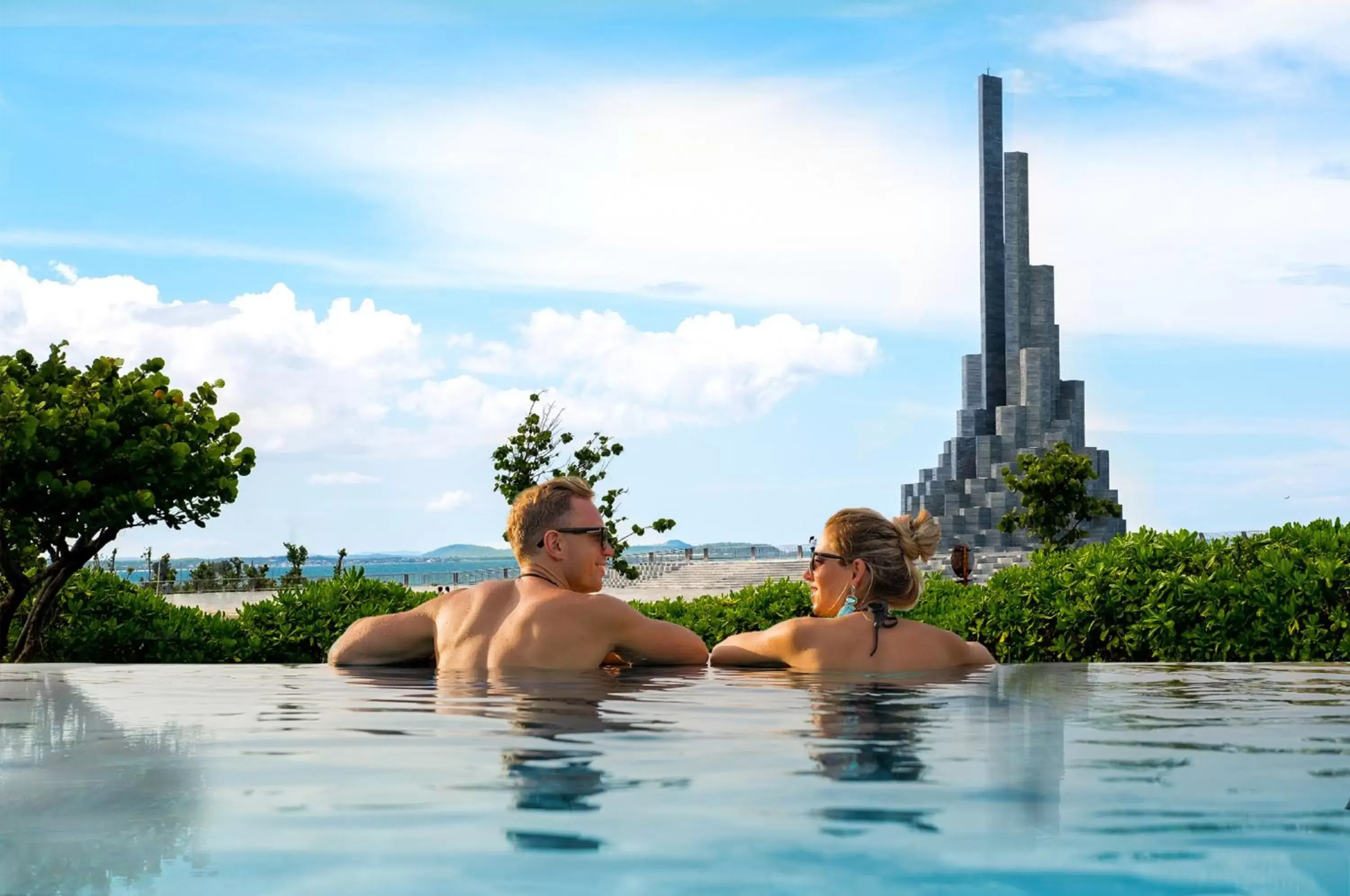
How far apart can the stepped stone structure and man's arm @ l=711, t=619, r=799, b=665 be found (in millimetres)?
83147

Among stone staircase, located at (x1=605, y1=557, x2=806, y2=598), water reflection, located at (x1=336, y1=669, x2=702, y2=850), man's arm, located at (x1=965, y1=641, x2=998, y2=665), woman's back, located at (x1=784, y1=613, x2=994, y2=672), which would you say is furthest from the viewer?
stone staircase, located at (x1=605, y1=557, x2=806, y2=598)

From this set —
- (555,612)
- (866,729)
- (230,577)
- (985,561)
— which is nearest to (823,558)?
(555,612)

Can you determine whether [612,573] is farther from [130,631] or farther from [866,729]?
[866,729]

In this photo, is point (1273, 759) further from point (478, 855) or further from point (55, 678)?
point (55, 678)

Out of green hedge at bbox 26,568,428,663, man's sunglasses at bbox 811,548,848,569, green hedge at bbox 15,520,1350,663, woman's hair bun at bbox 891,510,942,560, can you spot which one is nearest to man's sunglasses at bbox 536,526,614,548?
man's sunglasses at bbox 811,548,848,569

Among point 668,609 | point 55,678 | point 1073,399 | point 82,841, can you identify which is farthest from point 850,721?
point 1073,399

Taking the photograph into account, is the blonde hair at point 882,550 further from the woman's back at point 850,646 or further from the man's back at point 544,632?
the man's back at point 544,632

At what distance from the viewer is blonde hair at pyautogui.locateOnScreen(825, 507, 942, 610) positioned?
7.77m

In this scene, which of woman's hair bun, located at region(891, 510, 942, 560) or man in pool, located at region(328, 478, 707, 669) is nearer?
man in pool, located at region(328, 478, 707, 669)

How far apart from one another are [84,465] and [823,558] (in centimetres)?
1369

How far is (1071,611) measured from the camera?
482 inches

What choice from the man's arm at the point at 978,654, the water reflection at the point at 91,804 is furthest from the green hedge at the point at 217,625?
the water reflection at the point at 91,804

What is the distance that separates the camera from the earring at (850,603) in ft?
25.7

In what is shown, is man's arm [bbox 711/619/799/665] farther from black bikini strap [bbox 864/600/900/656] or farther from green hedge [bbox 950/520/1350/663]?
green hedge [bbox 950/520/1350/663]
